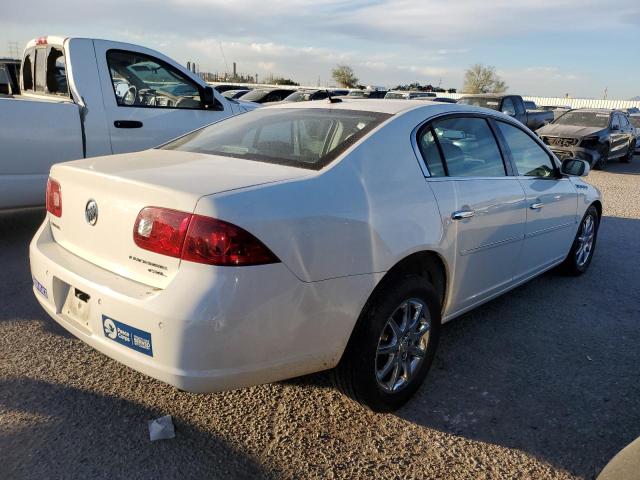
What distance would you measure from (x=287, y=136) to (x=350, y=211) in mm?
912

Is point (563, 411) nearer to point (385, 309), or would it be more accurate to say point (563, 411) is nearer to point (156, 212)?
point (385, 309)

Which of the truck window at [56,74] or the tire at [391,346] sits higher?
the truck window at [56,74]

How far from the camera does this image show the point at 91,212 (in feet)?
8.29

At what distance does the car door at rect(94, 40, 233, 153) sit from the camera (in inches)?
218

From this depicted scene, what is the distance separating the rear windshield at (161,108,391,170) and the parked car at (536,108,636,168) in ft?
36.6

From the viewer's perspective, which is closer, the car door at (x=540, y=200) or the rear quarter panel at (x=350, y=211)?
the rear quarter panel at (x=350, y=211)

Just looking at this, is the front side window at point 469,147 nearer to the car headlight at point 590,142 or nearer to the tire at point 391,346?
the tire at point 391,346

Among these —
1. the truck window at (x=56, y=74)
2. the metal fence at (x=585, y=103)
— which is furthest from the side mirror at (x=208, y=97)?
the metal fence at (x=585, y=103)

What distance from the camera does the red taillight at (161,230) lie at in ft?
6.97

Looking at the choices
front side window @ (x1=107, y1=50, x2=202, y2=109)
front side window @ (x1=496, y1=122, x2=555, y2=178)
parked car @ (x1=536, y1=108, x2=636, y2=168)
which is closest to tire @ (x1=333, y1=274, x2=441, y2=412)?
front side window @ (x1=496, y1=122, x2=555, y2=178)

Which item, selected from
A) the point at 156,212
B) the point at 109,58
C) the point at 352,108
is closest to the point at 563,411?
the point at 352,108

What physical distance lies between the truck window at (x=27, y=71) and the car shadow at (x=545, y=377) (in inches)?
219

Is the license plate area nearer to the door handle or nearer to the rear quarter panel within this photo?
the rear quarter panel

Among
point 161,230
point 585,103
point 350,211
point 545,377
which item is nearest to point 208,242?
point 161,230
